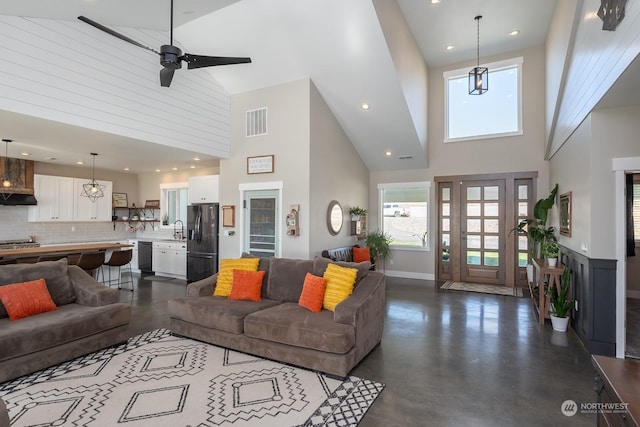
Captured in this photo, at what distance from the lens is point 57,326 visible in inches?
122

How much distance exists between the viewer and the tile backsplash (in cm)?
679

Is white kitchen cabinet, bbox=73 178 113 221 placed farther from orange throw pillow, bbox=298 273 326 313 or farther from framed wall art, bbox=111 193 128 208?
orange throw pillow, bbox=298 273 326 313

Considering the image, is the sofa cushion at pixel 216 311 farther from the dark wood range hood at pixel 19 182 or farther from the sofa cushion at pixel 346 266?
the dark wood range hood at pixel 19 182

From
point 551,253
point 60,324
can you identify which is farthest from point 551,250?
point 60,324

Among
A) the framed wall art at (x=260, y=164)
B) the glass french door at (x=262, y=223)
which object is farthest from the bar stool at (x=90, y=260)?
the framed wall art at (x=260, y=164)

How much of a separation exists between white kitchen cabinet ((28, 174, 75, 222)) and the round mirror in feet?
19.7

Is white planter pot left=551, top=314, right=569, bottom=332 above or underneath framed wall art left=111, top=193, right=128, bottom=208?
underneath

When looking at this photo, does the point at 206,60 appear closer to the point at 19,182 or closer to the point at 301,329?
the point at 301,329

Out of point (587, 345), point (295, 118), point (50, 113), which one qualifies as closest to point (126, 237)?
point (50, 113)

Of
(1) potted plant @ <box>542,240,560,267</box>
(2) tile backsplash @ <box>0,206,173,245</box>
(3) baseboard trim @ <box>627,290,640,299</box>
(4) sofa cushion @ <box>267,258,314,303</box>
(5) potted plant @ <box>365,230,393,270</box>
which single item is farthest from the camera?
(5) potted plant @ <box>365,230,393,270</box>

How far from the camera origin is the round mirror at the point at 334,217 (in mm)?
6113

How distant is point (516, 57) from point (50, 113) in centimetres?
800

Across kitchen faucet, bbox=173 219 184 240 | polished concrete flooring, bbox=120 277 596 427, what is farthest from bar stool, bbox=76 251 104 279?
kitchen faucet, bbox=173 219 184 240

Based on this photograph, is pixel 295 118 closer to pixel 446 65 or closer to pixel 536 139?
pixel 446 65
